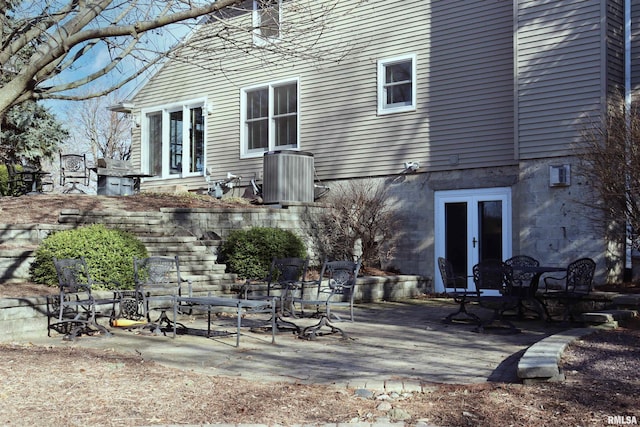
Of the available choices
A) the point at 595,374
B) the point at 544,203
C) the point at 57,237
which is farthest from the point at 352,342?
the point at 544,203

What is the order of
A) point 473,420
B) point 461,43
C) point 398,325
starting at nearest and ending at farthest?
1. point 473,420
2. point 398,325
3. point 461,43

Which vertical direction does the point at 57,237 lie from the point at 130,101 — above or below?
below

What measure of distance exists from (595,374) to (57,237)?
745cm

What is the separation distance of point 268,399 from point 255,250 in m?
7.25

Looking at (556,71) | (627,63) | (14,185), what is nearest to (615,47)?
(627,63)

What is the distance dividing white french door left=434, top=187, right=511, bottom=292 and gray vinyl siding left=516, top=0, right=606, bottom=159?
1.29 m

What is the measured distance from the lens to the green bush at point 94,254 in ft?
32.0

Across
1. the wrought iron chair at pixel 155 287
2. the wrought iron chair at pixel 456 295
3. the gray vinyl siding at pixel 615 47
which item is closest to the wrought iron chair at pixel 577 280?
the wrought iron chair at pixel 456 295

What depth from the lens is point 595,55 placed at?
39.6 ft

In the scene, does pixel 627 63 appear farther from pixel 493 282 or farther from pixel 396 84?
pixel 493 282

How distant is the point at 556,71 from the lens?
12.5 metres

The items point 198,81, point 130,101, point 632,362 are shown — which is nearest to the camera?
point 632,362

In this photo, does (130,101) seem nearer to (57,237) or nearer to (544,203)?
(57,237)

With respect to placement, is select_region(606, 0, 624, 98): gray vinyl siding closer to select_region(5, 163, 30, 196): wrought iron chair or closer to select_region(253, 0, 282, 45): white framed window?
select_region(253, 0, 282, 45): white framed window
